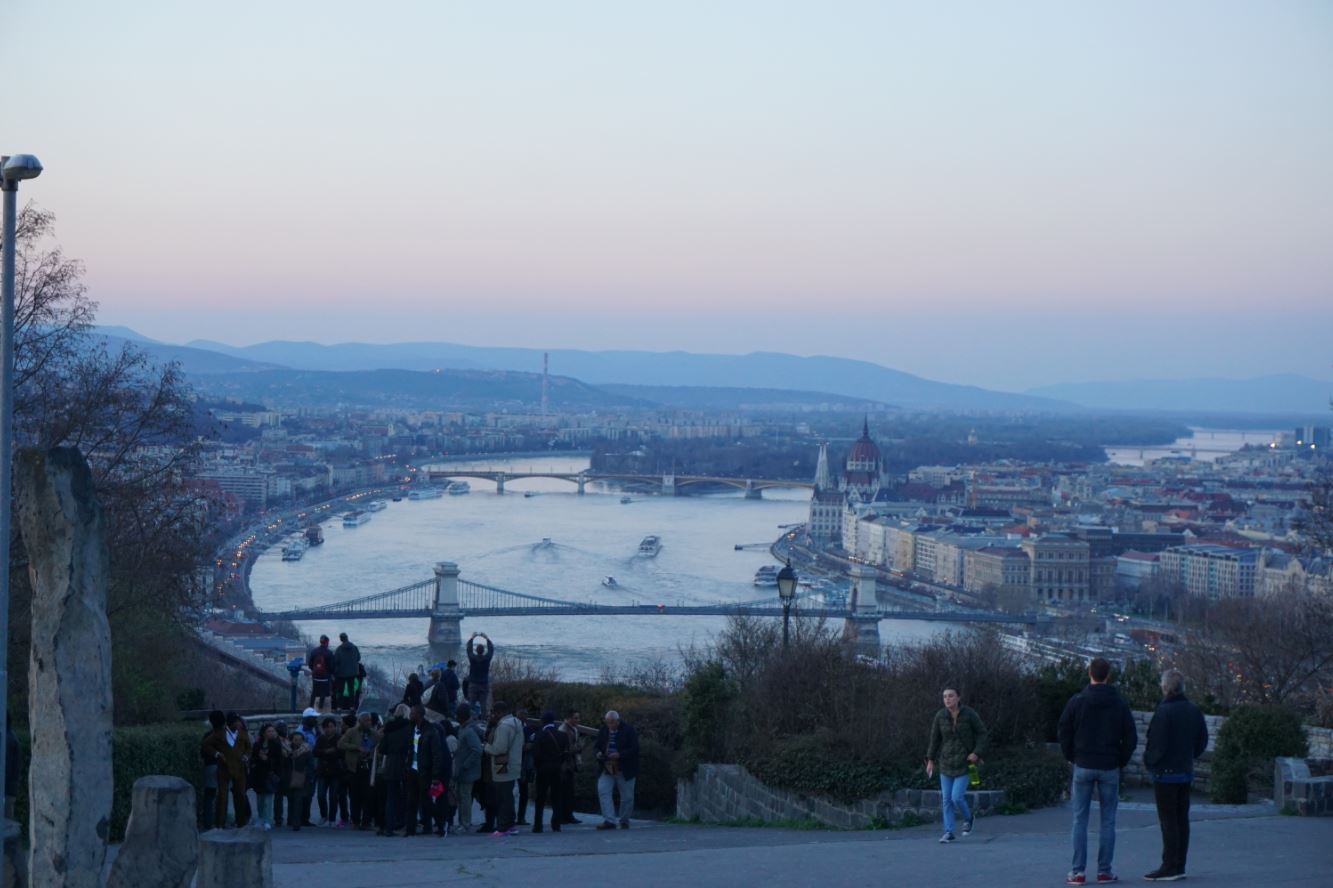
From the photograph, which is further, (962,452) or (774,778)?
(962,452)

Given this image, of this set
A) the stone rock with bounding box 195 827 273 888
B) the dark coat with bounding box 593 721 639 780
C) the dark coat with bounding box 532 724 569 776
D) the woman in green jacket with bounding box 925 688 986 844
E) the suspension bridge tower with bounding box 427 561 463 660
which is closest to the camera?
the stone rock with bounding box 195 827 273 888

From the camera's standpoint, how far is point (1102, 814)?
14.7 ft

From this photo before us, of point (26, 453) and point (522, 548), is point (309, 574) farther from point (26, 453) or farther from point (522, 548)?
point (26, 453)

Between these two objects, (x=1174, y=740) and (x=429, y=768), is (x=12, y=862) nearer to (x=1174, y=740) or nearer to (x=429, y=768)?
(x=429, y=768)

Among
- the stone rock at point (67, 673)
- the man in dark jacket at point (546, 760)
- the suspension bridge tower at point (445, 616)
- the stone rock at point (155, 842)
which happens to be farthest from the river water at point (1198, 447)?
the stone rock at point (155, 842)

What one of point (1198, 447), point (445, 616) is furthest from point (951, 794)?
point (1198, 447)

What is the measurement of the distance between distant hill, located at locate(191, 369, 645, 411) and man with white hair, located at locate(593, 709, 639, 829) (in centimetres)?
12160

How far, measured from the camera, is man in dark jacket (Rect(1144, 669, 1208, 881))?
4477 millimetres

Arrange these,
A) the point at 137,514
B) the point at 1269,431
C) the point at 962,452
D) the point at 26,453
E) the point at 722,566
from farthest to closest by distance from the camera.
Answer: the point at 1269,431 → the point at 962,452 → the point at 722,566 → the point at 137,514 → the point at 26,453

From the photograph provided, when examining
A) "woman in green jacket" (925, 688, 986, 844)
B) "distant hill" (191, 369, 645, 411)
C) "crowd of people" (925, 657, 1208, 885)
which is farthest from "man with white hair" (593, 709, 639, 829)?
"distant hill" (191, 369, 645, 411)

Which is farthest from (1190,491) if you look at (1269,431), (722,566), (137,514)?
(1269,431)

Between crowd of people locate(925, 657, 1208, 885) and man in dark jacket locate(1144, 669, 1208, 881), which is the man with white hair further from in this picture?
man in dark jacket locate(1144, 669, 1208, 881)

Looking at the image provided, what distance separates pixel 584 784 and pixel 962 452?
9803cm

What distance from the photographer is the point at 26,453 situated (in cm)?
431
